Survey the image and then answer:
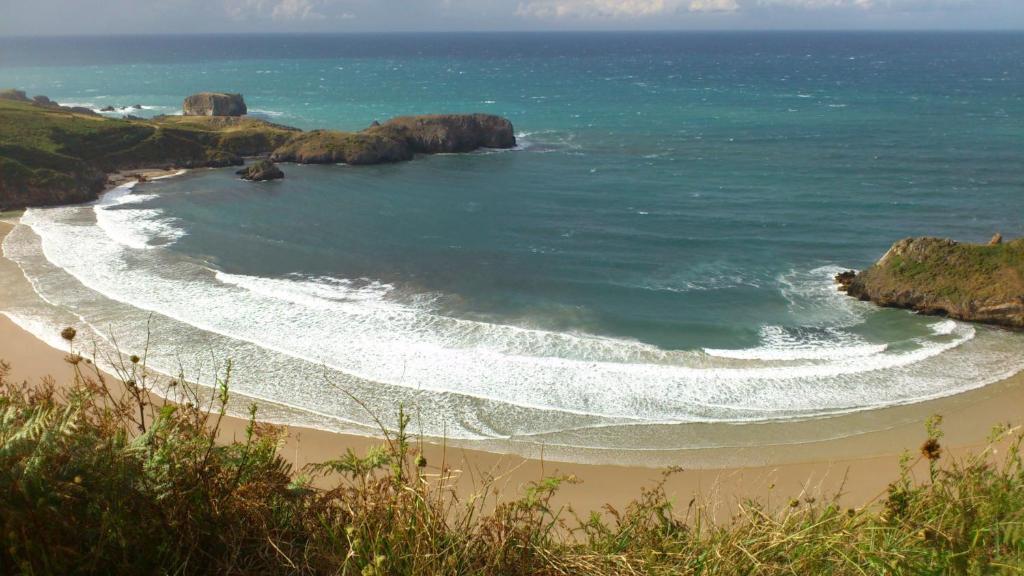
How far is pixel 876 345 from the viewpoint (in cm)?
2327

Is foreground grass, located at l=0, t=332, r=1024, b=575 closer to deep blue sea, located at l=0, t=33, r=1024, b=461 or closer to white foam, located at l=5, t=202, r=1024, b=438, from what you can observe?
deep blue sea, located at l=0, t=33, r=1024, b=461

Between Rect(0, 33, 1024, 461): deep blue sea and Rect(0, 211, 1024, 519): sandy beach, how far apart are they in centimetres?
71

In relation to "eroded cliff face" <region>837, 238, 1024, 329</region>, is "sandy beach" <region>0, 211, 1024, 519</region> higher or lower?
lower

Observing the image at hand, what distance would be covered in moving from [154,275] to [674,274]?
2085cm

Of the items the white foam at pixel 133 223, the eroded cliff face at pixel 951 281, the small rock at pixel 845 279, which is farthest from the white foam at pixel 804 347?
the white foam at pixel 133 223

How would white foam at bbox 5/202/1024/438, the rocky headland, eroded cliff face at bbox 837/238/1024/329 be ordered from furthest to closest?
the rocky headland < eroded cliff face at bbox 837/238/1024/329 < white foam at bbox 5/202/1024/438

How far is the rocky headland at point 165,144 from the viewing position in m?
42.1

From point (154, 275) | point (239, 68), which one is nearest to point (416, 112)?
point (154, 275)

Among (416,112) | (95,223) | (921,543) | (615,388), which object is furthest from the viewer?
(416,112)

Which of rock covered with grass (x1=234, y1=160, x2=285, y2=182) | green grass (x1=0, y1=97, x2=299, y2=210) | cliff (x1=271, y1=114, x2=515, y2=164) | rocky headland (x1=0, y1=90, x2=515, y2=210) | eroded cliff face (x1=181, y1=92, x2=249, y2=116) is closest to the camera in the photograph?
green grass (x1=0, y1=97, x2=299, y2=210)

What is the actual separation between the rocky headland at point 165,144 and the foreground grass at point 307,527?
43650mm

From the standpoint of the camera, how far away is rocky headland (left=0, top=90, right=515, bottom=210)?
138 feet

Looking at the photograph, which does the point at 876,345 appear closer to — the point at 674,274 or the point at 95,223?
the point at 674,274

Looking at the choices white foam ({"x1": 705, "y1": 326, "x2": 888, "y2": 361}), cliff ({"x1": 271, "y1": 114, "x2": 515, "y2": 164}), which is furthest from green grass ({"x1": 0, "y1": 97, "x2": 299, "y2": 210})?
white foam ({"x1": 705, "y1": 326, "x2": 888, "y2": 361})
